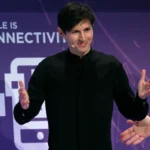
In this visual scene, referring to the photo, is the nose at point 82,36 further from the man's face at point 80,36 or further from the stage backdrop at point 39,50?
the stage backdrop at point 39,50

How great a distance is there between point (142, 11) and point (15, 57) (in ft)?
2.36

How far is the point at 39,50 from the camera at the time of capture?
1.98m

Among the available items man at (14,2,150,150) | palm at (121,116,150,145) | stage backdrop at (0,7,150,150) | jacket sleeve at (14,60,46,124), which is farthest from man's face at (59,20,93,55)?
stage backdrop at (0,7,150,150)

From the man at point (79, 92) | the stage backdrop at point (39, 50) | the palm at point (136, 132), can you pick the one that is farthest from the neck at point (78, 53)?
the stage backdrop at point (39, 50)

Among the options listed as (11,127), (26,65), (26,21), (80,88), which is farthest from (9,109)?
(80,88)

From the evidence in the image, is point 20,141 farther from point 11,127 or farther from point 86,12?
point 86,12

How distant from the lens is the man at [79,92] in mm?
1182

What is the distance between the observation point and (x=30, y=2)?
1957mm

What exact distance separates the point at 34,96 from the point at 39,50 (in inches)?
30.9

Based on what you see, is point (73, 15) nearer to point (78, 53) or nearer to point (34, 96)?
point (78, 53)

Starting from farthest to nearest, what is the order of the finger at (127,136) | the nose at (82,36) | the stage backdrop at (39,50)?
the stage backdrop at (39,50), the finger at (127,136), the nose at (82,36)

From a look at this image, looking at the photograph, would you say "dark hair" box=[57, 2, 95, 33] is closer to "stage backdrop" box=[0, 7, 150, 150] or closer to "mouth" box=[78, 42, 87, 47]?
"mouth" box=[78, 42, 87, 47]

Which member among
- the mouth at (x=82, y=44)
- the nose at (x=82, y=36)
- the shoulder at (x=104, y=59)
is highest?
the nose at (x=82, y=36)

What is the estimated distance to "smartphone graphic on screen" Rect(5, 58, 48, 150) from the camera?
6.42 feet
